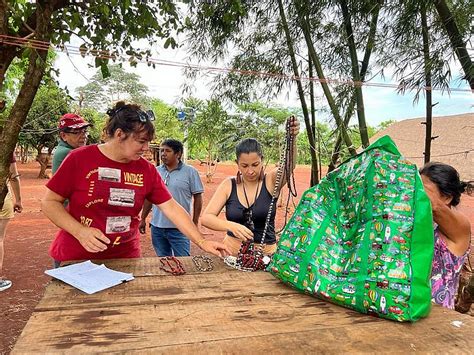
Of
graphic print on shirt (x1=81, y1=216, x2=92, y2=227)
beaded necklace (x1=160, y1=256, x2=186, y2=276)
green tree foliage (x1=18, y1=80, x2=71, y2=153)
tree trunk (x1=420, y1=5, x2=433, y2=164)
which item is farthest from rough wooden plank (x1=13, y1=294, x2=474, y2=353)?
green tree foliage (x1=18, y1=80, x2=71, y2=153)

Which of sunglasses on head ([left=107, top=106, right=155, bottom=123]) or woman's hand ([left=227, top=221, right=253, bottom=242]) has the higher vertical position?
sunglasses on head ([left=107, top=106, right=155, bottom=123])

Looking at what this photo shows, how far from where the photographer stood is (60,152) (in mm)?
3086

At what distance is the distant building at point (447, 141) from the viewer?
12332mm

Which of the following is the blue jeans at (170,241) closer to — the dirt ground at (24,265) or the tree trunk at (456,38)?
the dirt ground at (24,265)

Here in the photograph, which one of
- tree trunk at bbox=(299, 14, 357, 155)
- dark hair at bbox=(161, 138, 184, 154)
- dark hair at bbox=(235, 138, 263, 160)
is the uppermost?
tree trunk at bbox=(299, 14, 357, 155)

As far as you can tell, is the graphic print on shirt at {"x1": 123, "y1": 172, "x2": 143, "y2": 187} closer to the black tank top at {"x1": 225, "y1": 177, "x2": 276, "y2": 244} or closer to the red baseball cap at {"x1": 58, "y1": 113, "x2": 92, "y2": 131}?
the black tank top at {"x1": 225, "y1": 177, "x2": 276, "y2": 244}

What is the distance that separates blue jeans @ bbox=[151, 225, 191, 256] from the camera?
11.7ft

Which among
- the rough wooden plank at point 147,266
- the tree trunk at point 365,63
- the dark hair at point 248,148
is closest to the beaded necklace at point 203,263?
the rough wooden plank at point 147,266

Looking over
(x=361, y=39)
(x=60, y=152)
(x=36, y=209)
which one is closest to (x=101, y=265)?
(x=60, y=152)

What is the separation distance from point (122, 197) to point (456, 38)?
2.72 meters

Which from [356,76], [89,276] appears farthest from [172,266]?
[356,76]

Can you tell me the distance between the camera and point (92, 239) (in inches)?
63.5

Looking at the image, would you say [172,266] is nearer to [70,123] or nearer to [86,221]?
[86,221]

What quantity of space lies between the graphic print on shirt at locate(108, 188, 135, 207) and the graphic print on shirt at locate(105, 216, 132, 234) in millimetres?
72
